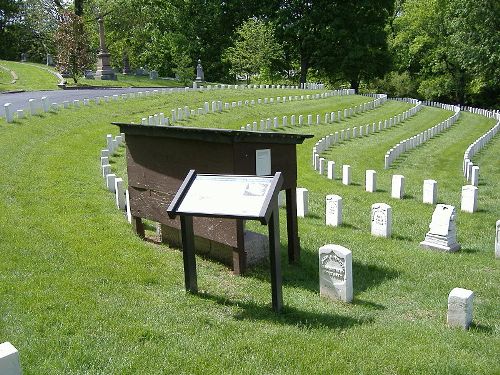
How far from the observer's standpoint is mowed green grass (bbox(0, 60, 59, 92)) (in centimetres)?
3753

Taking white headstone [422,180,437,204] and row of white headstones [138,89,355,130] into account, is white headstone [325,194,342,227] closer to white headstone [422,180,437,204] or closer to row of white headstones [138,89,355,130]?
white headstone [422,180,437,204]

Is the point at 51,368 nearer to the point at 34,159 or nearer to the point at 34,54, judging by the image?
the point at 34,159

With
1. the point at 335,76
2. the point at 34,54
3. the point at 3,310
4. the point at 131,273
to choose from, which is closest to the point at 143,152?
the point at 131,273

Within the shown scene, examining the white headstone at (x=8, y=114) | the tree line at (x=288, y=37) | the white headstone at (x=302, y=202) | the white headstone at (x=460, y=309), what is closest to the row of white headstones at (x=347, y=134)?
the white headstone at (x=302, y=202)

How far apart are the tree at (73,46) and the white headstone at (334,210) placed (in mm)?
32929

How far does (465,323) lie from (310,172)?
1264 centimetres

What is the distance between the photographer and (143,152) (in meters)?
9.24

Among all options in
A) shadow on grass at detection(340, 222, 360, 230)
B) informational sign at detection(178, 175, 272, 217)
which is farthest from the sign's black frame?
shadow on grass at detection(340, 222, 360, 230)

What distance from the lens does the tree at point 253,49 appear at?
167 ft

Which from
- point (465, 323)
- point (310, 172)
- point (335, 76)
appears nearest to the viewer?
point (465, 323)

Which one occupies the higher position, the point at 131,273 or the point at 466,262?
the point at 131,273

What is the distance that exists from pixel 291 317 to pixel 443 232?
14.7 feet

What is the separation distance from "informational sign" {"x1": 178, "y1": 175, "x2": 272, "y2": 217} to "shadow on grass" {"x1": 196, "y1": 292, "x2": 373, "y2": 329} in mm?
1240

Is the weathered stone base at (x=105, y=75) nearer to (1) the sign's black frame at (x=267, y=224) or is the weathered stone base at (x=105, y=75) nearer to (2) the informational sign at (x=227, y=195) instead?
(1) the sign's black frame at (x=267, y=224)
